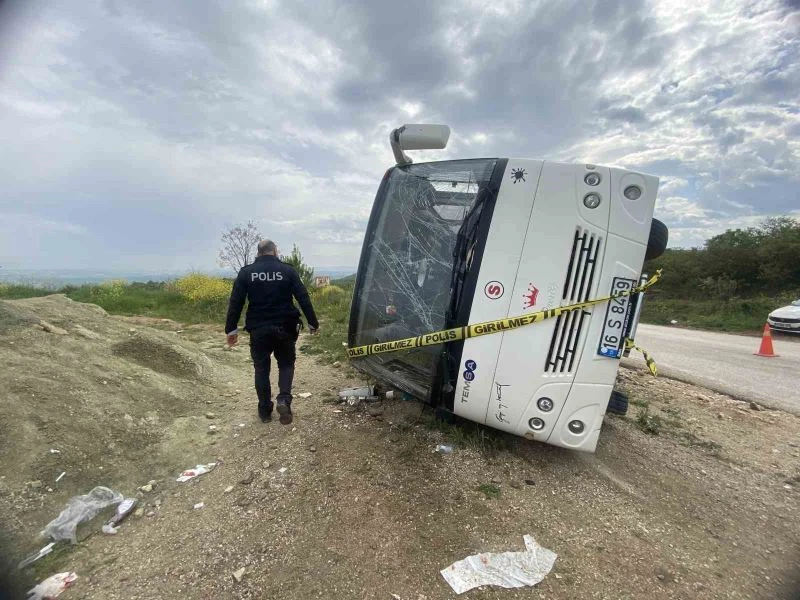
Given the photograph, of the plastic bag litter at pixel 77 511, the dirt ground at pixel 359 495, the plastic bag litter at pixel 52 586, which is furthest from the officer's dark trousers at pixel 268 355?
the plastic bag litter at pixel 52 586

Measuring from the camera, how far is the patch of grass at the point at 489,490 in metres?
2.54

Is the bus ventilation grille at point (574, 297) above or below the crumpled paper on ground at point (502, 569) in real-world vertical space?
above

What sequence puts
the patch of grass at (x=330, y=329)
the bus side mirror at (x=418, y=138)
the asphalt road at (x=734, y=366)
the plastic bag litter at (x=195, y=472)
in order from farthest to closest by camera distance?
the patch of grass at (x=330, y=329), the asphalt road at (x=734, y=366), the bus side mirror at (x=418, y=138), the plastic bag litter at (x=195, y=472)

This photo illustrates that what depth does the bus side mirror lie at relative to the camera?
328cm

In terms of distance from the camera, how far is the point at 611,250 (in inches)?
98.8

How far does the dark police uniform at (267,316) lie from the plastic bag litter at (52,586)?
1774mm

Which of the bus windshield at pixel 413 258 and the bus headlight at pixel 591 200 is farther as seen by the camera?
the bus windshield at pixel 413 258

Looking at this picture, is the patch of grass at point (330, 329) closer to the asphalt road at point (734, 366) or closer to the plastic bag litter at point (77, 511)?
the plastic bag litter at point (77, 511)

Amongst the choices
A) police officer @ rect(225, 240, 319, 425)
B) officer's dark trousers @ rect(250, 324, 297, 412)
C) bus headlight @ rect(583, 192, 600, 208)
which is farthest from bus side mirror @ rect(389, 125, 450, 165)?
officer's dark trousers @ rect(250, 324, 297, 412)

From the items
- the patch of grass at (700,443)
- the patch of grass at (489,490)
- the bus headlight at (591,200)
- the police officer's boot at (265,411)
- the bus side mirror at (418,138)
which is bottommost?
the police officer's boot at (265,411)

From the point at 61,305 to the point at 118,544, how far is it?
16.2ft

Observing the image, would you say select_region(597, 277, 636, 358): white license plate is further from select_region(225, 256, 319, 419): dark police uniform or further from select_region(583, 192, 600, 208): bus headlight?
select_region(225, 256, 319, 419): dark police uniform

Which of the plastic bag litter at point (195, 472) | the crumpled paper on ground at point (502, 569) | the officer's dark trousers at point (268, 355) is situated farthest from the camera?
the officer's dark trousers at point (268, 355)

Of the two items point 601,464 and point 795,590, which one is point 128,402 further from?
point 795,590
